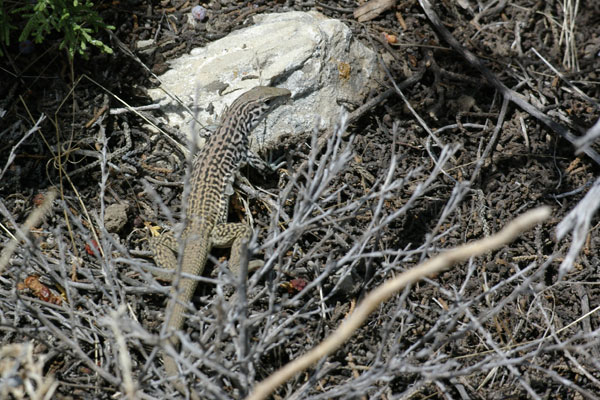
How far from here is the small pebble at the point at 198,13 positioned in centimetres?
505

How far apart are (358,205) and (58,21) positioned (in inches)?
105

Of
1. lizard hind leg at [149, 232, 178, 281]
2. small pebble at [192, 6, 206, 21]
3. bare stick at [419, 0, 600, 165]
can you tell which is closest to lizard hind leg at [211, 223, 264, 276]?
lizard hind leg at [149, 232, 178, 281]

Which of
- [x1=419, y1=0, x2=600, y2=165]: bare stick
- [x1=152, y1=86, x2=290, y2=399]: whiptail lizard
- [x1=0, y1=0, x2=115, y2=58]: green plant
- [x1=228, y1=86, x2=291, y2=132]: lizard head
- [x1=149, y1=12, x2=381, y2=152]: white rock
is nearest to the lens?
[x1=152, y1=86, x2=290, y2=399]: whiptail lizard

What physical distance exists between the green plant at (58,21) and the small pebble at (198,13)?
963 mm

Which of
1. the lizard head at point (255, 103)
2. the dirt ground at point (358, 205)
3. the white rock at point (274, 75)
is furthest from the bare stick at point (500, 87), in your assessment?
the lizard head at point (255, 103)

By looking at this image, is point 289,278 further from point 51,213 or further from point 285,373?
point 285,373

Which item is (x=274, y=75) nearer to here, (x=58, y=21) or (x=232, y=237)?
(x=232, y=237)

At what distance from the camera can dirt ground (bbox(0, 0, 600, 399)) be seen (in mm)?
3445

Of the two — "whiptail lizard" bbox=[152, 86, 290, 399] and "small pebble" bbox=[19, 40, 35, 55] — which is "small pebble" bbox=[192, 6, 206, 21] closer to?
"whiptail lizard" bbox=[152, 86, 290, 399]

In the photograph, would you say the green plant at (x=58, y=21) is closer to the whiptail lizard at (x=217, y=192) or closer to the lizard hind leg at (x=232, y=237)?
the whiptail lizard at (x=217, y=192)

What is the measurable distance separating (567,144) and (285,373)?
12.6 feet

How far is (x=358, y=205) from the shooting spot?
331cm

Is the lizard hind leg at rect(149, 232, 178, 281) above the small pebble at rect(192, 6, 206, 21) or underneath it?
underneath

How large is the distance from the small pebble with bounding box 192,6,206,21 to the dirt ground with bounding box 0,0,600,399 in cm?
8
